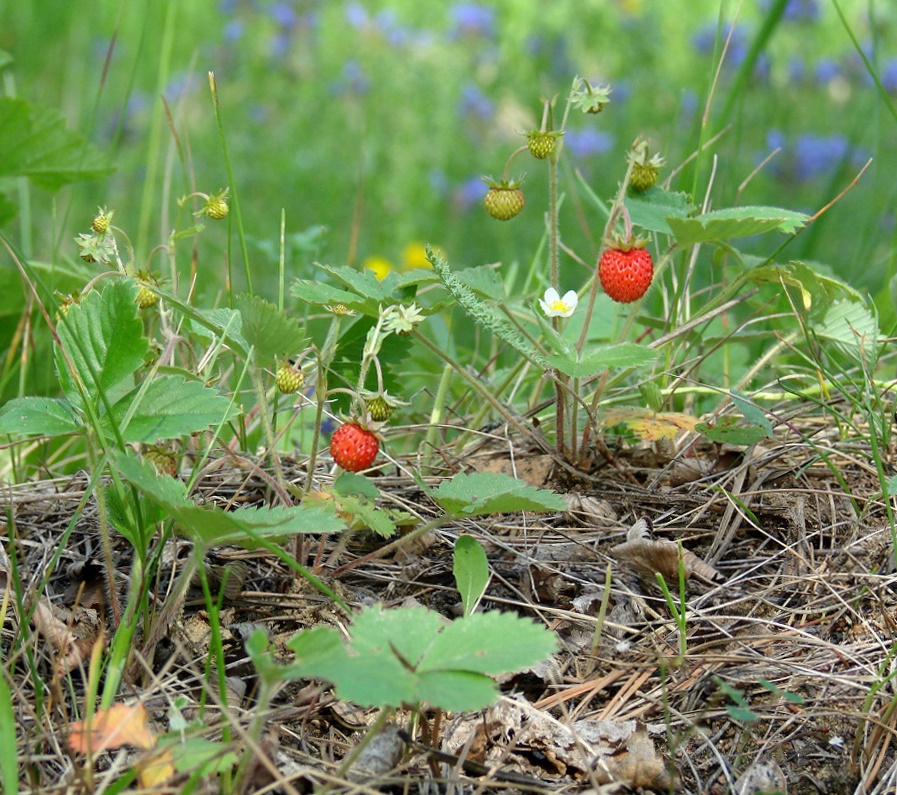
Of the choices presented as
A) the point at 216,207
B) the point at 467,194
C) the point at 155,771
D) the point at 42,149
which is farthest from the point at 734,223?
the point at 467,194

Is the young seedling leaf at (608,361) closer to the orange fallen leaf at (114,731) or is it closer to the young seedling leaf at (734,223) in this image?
the young seedling leaf at (734,223)

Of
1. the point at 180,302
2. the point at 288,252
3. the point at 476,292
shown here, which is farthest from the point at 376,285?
the point at 288,252

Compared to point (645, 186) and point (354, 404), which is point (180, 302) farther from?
point (645, 186)

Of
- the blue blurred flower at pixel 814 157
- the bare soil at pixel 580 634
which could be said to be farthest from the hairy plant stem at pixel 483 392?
the blue blurred flower at pixel 814 157

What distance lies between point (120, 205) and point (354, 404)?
2726 millimetres

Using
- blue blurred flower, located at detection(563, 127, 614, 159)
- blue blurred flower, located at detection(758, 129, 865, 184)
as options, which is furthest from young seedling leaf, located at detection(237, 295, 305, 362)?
blue blurred flower, located at detection(758, 129, 865, 184)

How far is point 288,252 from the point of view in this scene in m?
2.37

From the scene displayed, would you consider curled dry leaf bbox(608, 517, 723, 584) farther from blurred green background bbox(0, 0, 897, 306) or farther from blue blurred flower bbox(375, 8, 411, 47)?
blue blurred flower bbox(375, 8, 411, 47)

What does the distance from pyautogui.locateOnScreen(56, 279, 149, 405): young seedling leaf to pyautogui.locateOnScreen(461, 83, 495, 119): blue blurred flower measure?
11.2ft

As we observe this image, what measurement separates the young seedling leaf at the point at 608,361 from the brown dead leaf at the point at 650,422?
158mm

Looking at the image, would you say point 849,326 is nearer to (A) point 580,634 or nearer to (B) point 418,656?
(A) point 580,634

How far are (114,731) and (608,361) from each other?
2.17ft

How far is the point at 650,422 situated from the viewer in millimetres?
1392

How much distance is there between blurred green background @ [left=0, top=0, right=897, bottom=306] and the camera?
144 inches
